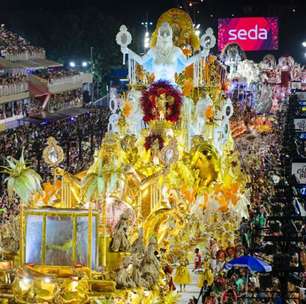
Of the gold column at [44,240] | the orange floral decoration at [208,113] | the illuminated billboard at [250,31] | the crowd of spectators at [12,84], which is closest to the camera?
the gold column at [44,240]

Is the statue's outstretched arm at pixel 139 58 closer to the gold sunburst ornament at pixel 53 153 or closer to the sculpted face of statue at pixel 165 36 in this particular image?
the sculpted face of statue at pixel 165 36

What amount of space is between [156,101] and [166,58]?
1.96 meters

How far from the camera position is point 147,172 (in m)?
19.7

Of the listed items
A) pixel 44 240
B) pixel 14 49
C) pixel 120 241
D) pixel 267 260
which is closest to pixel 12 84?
pixel 14 49

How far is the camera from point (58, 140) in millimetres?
35781

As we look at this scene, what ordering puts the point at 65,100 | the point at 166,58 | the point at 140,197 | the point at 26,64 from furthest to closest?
the point at 65,100 → the point at 26,64 → the point at 166,58 → the point at 140,197

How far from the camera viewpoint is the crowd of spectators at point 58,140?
28.4 meters

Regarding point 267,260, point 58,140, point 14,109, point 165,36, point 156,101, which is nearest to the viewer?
point 267,260

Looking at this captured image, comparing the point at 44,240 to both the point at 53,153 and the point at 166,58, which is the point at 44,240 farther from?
the point at 166,58

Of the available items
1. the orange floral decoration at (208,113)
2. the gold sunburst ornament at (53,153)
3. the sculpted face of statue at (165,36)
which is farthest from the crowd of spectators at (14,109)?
the gold sunburst ornament at (53,153)

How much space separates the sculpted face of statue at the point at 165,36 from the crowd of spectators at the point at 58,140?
4.81m

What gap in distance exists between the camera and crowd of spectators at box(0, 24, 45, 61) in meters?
49.1

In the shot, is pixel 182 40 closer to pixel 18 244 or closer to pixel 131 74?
pixel 131 74

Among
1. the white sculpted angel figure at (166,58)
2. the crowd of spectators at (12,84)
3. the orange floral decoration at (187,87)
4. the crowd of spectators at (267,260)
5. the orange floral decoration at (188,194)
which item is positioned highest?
the crowd of spectators at (12,84)
